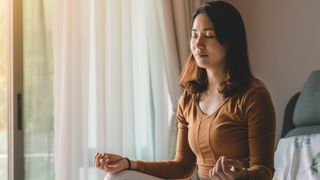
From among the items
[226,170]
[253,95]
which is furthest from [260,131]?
[226,170]

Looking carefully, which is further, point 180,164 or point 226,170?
point 180,164

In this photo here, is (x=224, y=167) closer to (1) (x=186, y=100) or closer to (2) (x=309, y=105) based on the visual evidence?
(1) (x=186, y=100)

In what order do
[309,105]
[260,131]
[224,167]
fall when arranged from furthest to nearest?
[309,105], [260,131], [224,167]

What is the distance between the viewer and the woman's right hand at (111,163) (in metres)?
1.58

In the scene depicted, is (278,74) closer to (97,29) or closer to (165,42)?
(165,42)

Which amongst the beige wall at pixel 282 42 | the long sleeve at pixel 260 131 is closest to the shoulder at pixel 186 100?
the long sleeve at pixel 260 131

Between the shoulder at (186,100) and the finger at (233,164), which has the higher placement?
the shoulder at (186,100)

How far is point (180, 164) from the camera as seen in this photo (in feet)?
5.81

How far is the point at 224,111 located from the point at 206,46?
0.73ft

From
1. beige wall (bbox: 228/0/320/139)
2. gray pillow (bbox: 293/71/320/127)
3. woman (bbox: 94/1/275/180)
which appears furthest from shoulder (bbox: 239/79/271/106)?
beige wall (bbox: 228/0/320/139)

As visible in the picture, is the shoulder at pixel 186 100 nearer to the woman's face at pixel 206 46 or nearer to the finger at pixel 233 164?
the woman's face at pixel 206 46

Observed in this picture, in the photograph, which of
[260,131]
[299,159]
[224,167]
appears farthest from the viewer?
[299,159]

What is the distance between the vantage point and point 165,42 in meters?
2.83

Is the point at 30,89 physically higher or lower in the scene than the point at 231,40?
lower
